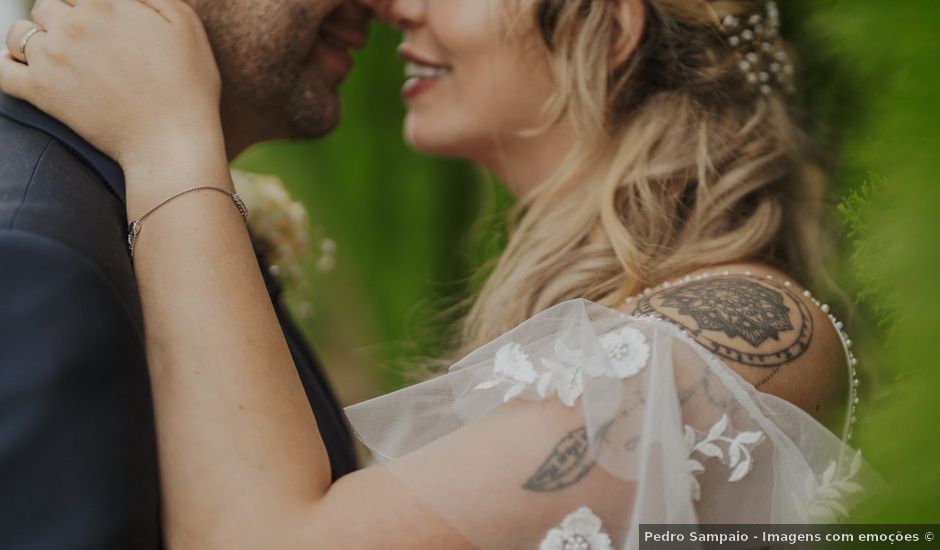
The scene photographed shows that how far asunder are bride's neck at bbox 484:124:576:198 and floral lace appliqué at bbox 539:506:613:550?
3.35 ft

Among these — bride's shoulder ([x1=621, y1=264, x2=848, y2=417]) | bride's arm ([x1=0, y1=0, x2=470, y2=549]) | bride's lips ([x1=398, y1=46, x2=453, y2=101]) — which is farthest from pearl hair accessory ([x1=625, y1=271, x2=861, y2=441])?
bride's lips ([x1=398, y1=46, x2=453, y2=101])

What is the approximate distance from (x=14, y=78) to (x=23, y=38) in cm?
9

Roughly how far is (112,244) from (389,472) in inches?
22.3

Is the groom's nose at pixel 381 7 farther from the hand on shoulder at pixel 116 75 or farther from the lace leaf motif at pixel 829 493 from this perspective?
the lace leaf motif at pixel 829 493

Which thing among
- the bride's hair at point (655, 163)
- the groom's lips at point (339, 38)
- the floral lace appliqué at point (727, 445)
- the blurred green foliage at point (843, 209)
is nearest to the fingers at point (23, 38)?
the groom's lips at point (339, 38)

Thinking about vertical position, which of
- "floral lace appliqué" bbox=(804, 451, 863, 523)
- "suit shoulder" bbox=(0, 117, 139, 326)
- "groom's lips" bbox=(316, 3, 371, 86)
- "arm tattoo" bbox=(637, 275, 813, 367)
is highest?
"suit shoulder" bbox=(0, 117, 139, 326)

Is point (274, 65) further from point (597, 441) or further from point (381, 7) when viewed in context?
point (597, 441)

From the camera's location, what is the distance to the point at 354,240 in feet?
13.7

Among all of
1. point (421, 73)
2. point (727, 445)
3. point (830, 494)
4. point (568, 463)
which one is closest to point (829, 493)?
point (830, 494)

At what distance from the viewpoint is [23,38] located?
1.68 m

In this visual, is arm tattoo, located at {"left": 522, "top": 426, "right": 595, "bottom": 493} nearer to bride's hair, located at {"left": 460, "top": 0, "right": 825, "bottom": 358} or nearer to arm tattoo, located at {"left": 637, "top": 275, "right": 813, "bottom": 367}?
arm tattoo, located at {"left": 637, "top": 275, "right": 813, "bottom": 367}

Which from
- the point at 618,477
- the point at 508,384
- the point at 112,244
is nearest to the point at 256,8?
the point at 112,244

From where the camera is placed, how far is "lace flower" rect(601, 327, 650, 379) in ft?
4.45

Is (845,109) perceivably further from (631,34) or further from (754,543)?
(754,543)
